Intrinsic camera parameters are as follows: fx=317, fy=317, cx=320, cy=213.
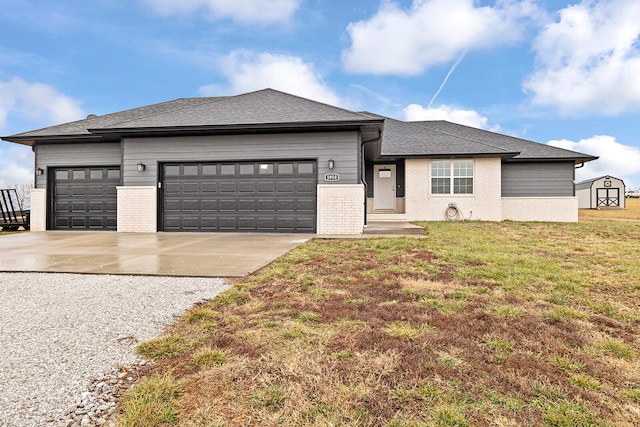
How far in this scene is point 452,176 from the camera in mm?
14352

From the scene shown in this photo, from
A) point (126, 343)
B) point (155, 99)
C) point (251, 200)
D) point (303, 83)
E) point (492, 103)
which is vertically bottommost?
point (126, 343)

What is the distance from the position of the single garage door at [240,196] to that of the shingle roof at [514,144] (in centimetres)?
1056

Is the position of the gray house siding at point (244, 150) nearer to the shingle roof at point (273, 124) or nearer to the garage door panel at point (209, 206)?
the shingle roof at point (273, 124)

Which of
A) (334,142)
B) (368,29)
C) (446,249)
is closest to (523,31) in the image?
(368,29)

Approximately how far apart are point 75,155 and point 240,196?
6.66 meters

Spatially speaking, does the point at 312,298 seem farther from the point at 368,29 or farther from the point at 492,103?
the point at 492,103

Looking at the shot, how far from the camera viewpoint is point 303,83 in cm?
2653

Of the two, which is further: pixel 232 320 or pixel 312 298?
pixel 312 298

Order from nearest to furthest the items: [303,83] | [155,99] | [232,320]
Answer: [232,320]
[155,99]
[303,83]

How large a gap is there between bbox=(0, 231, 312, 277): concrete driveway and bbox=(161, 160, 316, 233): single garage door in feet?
6.41

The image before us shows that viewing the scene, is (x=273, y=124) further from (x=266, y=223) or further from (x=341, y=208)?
(x=341, y=208)

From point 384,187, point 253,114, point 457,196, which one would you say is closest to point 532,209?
point 457,196

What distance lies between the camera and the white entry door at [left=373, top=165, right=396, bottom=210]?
15.8m

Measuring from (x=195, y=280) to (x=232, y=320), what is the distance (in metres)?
1.72
